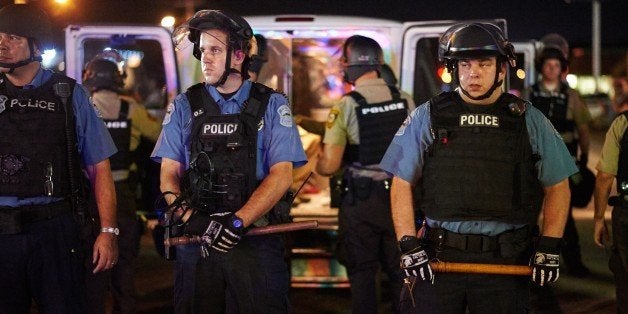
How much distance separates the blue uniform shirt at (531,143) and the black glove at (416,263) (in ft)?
0.58

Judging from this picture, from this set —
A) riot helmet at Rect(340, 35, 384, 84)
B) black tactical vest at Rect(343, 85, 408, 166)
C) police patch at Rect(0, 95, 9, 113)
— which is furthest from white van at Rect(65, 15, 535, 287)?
police patch at Rect(0, 95, 9, 113)

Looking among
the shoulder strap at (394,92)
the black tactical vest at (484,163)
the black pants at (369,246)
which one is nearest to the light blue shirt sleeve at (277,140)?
the black tactical vest at (484,163)

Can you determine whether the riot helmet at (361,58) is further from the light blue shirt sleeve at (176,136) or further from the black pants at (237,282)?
the black pants at (237,282)

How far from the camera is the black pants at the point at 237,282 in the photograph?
166 inches

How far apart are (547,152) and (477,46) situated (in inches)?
22.3

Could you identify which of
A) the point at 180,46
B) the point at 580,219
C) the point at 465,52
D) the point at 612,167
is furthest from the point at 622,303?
the point at 580,219

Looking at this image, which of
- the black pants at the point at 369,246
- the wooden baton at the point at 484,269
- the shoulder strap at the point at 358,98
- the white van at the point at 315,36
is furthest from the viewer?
the white van at the point at 315,36

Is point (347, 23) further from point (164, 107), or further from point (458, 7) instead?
point (458, 7)

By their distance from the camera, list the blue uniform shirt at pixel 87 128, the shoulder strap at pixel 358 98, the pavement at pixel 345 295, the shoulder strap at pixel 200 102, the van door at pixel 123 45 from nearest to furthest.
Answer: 1. the shoulder strap at pixel 200 102
2. the blue uniform shirt at pixel 87 128
3. the shoulder strap at pixel 358 98
4. the pavement at pixel 345 295
5. the van door at pixel 123 45

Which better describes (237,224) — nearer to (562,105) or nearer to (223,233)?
(223,233)

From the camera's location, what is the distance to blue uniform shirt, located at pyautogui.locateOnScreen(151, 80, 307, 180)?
4.33 m

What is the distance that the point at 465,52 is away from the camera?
13.5 ft

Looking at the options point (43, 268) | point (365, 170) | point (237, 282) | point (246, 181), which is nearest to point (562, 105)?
point (365, 170)

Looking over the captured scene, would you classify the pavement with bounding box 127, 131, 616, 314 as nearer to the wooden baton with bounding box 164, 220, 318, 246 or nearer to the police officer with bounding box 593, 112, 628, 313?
the police officer with bounding box 593, 112, 628, 313
